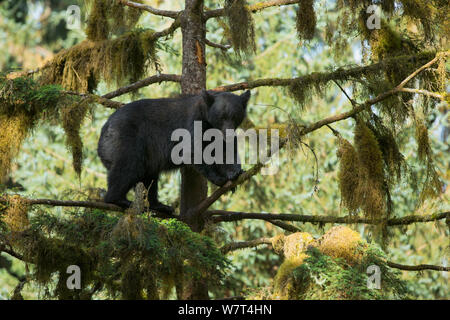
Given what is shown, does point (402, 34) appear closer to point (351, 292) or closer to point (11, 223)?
point (351, 292)

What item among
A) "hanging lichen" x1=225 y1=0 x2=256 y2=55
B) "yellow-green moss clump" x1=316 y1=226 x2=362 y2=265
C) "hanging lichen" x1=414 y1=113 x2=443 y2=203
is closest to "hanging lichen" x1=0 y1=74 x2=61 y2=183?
"hanging lichen" x1=225 y1=0 x2=256 y2=55

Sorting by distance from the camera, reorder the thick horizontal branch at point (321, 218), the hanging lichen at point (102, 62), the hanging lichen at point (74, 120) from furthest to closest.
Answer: the hanging lichen at point (102, 62) < the hanging lichen at point (74, 120) < the thick horizontal branch at point (321, 218)

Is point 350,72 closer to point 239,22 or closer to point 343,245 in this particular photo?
point 239,22

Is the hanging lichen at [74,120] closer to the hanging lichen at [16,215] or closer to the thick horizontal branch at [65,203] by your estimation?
the thick horizontal branch at [65,203]

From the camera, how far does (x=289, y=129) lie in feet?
15.0

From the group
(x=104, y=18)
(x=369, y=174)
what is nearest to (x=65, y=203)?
(x=369, y=174)

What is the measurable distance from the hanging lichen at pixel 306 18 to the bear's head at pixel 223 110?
2.88ft

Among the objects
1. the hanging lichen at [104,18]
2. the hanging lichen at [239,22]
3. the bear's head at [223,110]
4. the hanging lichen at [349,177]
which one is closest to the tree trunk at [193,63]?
the bear's head at [223,110]

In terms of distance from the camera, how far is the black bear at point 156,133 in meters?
5.69

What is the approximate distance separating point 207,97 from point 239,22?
28.7 inches

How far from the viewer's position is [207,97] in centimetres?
557

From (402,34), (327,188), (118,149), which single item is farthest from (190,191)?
(327,188)

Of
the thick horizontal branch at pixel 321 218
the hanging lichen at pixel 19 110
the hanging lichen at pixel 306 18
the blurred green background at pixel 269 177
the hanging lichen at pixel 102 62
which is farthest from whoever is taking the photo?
the blurred green background at pixel 269 177

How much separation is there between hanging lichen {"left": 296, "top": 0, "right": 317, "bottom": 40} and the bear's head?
878 mm
